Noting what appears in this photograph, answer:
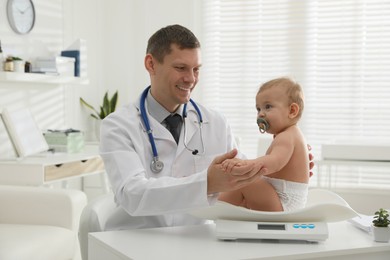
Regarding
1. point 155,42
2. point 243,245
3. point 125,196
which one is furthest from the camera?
point 155,42

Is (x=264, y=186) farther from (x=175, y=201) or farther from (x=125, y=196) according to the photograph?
(x=125, y=196)

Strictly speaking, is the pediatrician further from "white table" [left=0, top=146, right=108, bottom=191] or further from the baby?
"white table" [left=0, top=146, right=108, bottom=191]

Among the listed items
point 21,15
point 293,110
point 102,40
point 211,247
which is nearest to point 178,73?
point 293,110

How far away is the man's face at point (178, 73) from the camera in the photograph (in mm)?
2035

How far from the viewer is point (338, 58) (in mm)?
4965

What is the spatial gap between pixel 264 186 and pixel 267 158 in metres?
0.10

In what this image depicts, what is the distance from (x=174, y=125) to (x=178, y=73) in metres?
0.21

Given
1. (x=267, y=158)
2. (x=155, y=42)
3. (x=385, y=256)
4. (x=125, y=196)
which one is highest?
(x=155, y=42)

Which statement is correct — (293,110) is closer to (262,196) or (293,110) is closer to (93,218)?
(262,196)

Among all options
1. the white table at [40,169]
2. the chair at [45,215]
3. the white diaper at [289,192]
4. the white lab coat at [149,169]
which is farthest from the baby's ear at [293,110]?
the white table at [40,169]

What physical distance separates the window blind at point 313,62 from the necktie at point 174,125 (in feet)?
10.0

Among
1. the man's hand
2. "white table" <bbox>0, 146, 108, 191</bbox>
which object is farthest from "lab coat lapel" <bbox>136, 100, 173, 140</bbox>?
"white table" <bbox>0, 146, 108, 191</bbox>

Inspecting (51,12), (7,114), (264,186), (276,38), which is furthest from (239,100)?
(264,186)

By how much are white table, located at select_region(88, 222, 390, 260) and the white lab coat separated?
10 cm
